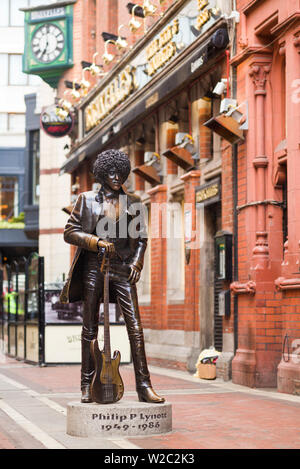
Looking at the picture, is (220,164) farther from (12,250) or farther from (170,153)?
(12,250)

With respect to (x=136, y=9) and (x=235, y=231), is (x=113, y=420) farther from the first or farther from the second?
(x=136, y=9)

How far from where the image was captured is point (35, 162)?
171ft

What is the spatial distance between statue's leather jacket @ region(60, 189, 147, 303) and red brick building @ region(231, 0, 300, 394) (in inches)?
204

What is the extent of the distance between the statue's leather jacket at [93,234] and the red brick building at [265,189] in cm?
518

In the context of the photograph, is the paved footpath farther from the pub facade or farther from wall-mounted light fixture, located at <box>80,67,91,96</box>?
wall-mounted light fixture, located at <box>80,67,91,96</box>

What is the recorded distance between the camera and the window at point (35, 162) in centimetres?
5128

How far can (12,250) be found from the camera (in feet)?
195

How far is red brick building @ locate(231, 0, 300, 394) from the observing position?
49.0 feet

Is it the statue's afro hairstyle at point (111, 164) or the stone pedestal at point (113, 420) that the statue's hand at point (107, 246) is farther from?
the stone pedestal at point (113, 420)

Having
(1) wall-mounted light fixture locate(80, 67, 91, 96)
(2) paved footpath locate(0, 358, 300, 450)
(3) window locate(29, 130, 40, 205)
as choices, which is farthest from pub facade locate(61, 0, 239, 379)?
(3) window locate(29, 130, 40, 205)

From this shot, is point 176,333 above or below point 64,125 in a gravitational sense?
below

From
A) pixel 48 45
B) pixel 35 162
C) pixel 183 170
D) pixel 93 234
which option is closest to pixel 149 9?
pixel 183 170
